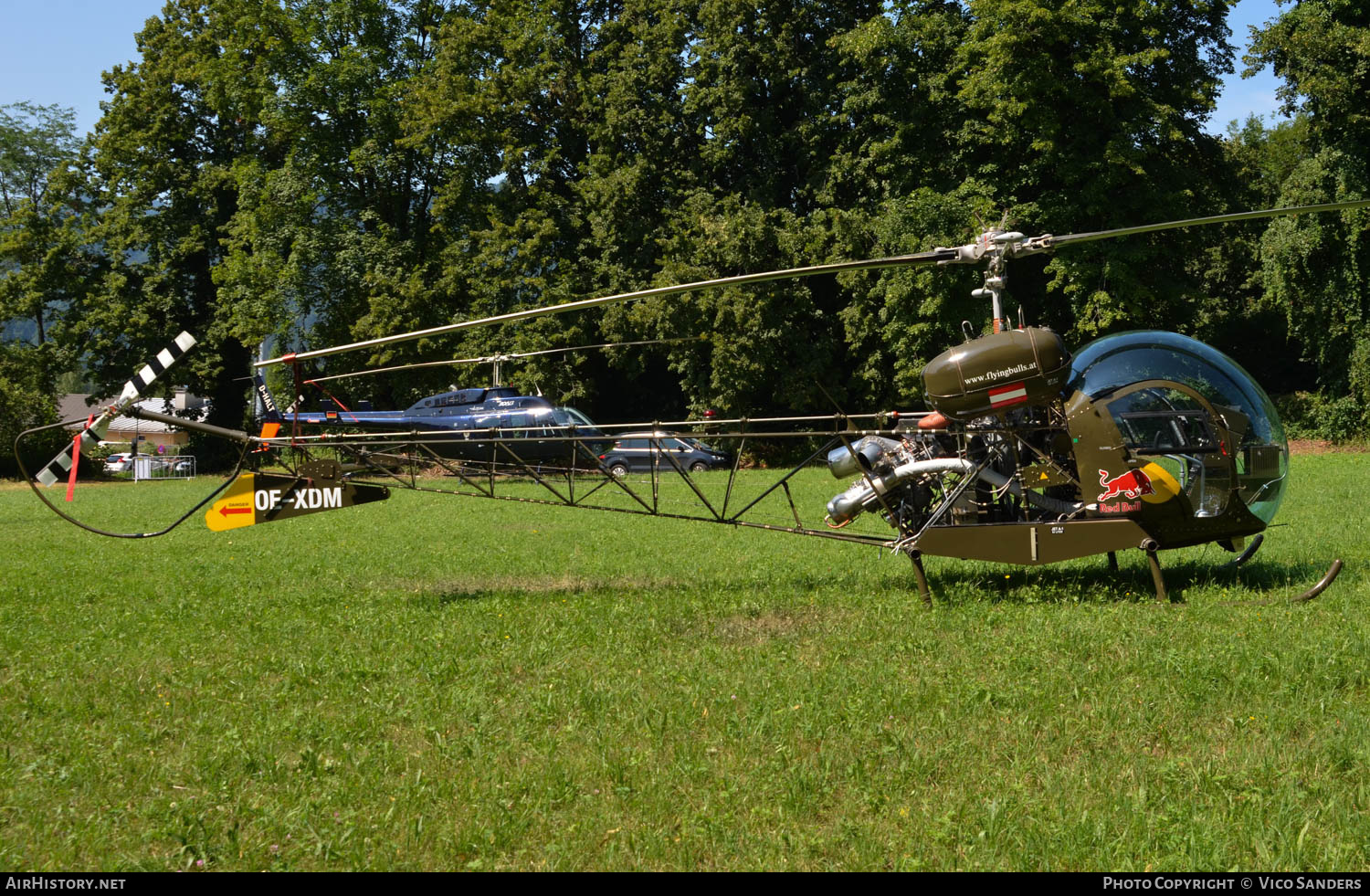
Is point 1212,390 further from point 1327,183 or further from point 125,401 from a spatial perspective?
point 1327,183

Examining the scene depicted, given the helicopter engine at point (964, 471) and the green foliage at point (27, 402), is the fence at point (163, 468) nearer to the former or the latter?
the green foliage at point (27, 402)

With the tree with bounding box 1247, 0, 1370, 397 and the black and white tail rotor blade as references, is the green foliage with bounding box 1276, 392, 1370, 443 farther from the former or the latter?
the black and white tail rotor blade

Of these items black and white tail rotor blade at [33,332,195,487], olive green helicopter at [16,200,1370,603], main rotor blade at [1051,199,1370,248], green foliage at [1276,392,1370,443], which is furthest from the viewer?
green foliage at [1276,392,1370,443]

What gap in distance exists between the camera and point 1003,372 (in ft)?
26.6

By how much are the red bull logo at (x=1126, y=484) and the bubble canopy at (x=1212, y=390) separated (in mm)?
492

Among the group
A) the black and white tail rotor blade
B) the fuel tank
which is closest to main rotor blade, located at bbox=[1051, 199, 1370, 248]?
the fuel tank

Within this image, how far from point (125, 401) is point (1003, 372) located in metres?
7.69

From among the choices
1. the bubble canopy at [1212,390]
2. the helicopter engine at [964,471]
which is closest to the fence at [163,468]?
the helicopter engine at [964,471]

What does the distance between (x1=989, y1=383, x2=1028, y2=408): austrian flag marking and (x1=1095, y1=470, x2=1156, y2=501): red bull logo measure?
3.34ft

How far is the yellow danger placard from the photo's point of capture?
31.7 ft

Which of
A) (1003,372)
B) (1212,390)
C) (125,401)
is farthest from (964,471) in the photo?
(125,401)

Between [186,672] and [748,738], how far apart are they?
4.56 m

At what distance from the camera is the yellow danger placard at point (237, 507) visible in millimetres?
9677
